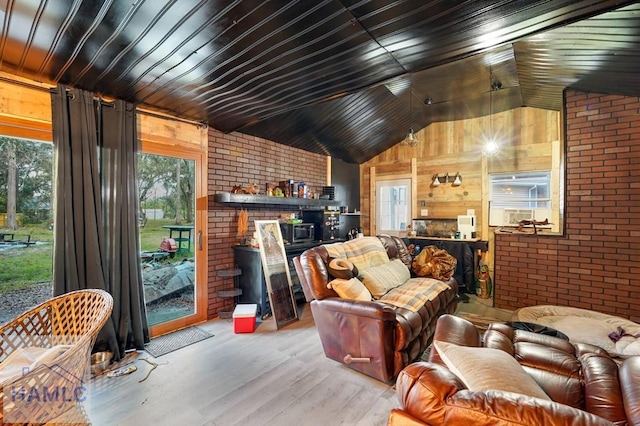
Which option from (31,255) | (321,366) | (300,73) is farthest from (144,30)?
(321,366)

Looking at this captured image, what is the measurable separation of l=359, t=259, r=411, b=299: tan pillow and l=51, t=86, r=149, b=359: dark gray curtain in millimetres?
2229

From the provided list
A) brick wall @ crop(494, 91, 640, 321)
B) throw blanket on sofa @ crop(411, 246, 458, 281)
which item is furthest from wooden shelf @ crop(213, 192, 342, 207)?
brick wall @ crop(494, 91, 640, 321)

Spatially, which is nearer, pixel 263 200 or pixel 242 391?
pixel 242 391

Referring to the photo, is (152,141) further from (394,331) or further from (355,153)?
(355,153)

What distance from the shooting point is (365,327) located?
2.19 metres

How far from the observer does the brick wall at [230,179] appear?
3578mm

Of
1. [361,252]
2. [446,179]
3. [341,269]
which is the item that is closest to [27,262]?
[341,269]

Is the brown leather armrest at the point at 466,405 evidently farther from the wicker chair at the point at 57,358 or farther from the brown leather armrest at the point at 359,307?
the wicker chair at the point at 57,358

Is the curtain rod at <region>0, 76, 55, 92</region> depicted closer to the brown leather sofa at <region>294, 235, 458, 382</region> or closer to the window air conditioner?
the brown leather sofa at <region>294, 235, 458, 382</region>

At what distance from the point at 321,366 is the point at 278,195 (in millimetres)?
2418

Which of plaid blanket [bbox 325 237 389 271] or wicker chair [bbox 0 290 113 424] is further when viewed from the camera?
plaid blanket [bbox 325 237 389 271]

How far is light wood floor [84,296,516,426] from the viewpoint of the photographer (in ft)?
6.13

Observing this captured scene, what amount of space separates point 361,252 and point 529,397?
227 cm

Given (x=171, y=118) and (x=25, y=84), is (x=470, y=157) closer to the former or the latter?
(x=171, y=118)
